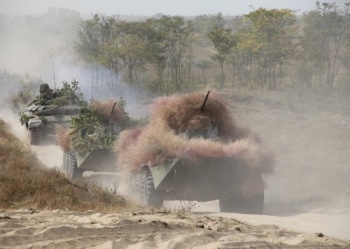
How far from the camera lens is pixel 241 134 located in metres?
11.5

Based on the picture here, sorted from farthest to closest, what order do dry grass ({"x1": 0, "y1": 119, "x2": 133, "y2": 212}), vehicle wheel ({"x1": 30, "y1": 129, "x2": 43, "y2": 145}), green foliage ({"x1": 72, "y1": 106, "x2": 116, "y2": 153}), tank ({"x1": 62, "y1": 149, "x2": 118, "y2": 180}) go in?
vehicle wheel ({"x1": 30, "y1": 129, "x2": 43, "y2": 145}), green foliage ({"x1": 72, "y1": 106, "x2": 116, "y2": 153}), tank ({"x1": 62, "y1": 149, "x2": 118, "y2": 180}), dry grass ({"x1": 0, "y1": 119, "x2": 133, "y2": 212})

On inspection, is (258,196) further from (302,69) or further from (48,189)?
(302,69)

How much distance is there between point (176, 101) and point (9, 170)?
3.24 m

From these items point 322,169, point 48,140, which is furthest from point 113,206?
point 48,140

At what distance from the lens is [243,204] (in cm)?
1037

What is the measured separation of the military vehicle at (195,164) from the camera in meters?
9.88

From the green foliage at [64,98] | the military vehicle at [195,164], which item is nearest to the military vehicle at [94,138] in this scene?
the military vehicle at [195,164]

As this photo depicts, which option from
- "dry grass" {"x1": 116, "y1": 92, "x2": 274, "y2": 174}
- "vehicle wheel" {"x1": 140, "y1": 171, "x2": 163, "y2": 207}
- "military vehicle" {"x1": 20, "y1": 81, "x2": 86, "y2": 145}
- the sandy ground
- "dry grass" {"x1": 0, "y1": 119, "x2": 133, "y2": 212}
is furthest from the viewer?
"military vehicle" {"x1": 20, "y1": 81, "x2": 86, "y2": 145}

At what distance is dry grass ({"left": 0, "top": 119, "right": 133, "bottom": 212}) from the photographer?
8.70 meters

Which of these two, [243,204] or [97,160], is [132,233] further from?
[97,160]

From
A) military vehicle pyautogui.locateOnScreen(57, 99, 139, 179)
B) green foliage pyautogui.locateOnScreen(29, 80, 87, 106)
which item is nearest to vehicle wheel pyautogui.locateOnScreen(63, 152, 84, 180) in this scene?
military vehicle pyautogui.locateOnScreen(57, 99, 139, 179)

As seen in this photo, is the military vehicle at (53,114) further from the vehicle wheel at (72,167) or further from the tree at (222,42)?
the tree at (222,42)

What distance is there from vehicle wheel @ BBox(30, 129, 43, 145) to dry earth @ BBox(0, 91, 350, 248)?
1.74 ft

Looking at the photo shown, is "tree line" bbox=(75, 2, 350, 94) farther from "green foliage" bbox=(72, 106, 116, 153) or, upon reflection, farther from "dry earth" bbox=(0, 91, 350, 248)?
"green foliage" bbox=(72, 106, 116, 153)
